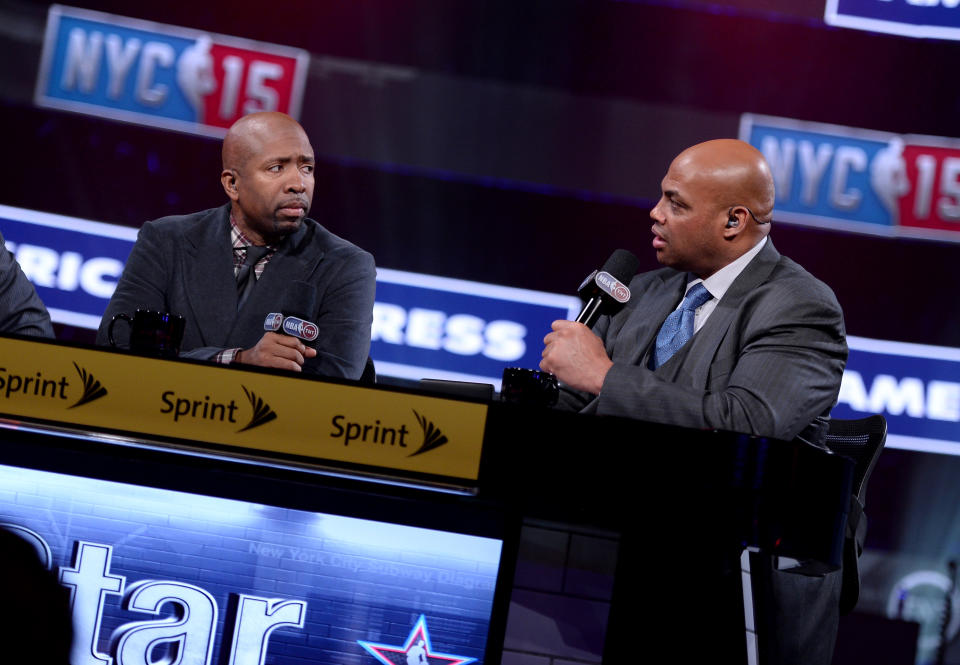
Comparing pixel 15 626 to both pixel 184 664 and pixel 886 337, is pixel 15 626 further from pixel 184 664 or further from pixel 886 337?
pixel 886 337

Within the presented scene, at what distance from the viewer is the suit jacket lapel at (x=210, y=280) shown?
2.35 metres

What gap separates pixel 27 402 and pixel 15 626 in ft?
2.47

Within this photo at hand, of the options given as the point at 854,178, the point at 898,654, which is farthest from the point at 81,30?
the point at 898,654

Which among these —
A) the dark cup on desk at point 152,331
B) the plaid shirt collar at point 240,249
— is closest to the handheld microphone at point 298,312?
the dark cup on desk at point 152,331

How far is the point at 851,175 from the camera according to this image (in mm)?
3916

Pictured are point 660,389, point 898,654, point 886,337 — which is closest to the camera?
point 660,389

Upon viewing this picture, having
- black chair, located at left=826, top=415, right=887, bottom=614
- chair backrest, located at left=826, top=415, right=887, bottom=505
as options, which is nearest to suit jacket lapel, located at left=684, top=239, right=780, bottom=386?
black chair, located at left=826, top=415, right=887, bottom=614

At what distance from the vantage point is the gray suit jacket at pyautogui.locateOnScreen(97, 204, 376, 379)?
A: 7.70 feet

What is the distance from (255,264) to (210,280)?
0.42 feet

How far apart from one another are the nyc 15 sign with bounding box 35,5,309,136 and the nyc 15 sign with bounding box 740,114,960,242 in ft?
5.93

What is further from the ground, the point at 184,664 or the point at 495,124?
the point at 495,124

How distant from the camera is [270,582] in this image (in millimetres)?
1461

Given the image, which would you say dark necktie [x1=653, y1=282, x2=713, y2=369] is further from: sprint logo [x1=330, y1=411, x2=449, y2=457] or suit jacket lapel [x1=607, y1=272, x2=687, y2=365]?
sprint logo [x1=330, y1=411, x2=449, y2=457]

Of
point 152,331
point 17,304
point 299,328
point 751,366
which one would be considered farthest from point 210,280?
point 751,366
